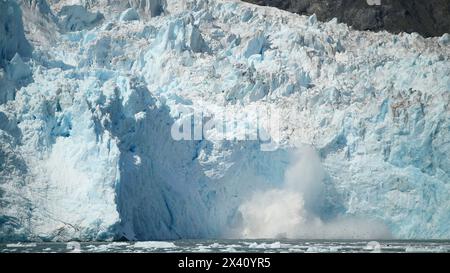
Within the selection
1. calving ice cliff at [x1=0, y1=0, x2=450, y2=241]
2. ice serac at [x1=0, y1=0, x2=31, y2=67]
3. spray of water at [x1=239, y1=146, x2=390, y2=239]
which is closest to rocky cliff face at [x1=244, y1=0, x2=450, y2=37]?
calving ice cliff at [x1=0, y1=0, x2=450, y2=241]

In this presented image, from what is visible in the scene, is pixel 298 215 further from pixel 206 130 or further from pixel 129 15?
pixel 129 15

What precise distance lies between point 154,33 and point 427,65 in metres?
8.79

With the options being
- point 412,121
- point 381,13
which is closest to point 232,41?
point 412,121

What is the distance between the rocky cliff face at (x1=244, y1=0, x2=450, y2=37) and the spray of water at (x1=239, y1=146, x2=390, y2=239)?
638 inches

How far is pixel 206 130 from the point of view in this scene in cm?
2842

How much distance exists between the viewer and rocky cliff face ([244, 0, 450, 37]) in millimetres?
43656

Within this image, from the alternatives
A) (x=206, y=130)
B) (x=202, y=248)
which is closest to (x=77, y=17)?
(x=206, y=130)

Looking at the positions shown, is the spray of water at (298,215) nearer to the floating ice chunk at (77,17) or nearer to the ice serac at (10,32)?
the ice serac at (10,32)

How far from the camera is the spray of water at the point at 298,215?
28.0 metres

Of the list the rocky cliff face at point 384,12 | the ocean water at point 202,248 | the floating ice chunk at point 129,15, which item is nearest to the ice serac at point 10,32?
the ocean water at point 202,248

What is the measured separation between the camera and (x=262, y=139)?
28547mm

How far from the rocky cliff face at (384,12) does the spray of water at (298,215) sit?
16.2m

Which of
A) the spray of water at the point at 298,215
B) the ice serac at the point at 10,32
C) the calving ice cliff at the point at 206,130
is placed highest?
the ice serac at the point at 10,32

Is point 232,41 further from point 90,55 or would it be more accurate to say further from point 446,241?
point 446,241
